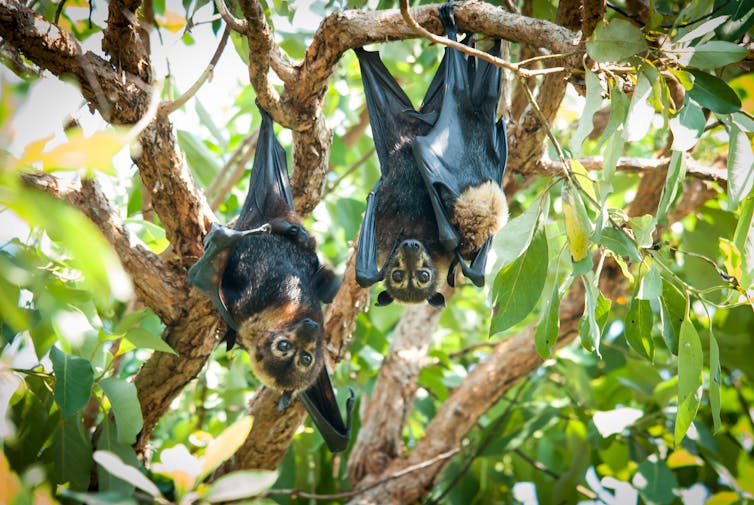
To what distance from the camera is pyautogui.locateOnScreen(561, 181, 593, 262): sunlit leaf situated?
2871 mm

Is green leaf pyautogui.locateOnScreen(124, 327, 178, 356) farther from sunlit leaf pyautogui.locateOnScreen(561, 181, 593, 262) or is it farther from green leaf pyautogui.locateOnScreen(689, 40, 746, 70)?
green leaf pyautogui.locateOnScreen(689, 40, 746, 70)

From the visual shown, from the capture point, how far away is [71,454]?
4.19 metres

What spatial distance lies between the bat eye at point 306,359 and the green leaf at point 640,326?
224 centimetres

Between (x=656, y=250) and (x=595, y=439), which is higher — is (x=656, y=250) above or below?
above

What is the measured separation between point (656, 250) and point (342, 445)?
2730 millimetres

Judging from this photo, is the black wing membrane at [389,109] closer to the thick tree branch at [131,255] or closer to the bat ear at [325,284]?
the bat ear at [325,284]

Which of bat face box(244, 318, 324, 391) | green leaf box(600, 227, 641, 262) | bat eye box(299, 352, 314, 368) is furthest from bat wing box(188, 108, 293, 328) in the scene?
green leaf box(600, 227, 641, 262)

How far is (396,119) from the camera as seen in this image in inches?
192

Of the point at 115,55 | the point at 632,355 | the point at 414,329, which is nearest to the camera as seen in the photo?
the point at 115,55

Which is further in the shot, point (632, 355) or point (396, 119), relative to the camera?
point (632, 355)

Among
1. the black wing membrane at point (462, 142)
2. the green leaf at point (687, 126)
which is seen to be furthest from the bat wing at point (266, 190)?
the green leaf at point (687, 126)

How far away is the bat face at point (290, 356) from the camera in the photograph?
4812 millimetres

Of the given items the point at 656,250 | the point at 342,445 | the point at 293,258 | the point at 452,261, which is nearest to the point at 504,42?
the point at 452,261

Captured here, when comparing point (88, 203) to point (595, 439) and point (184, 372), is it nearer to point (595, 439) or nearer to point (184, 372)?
point (184, 372)
